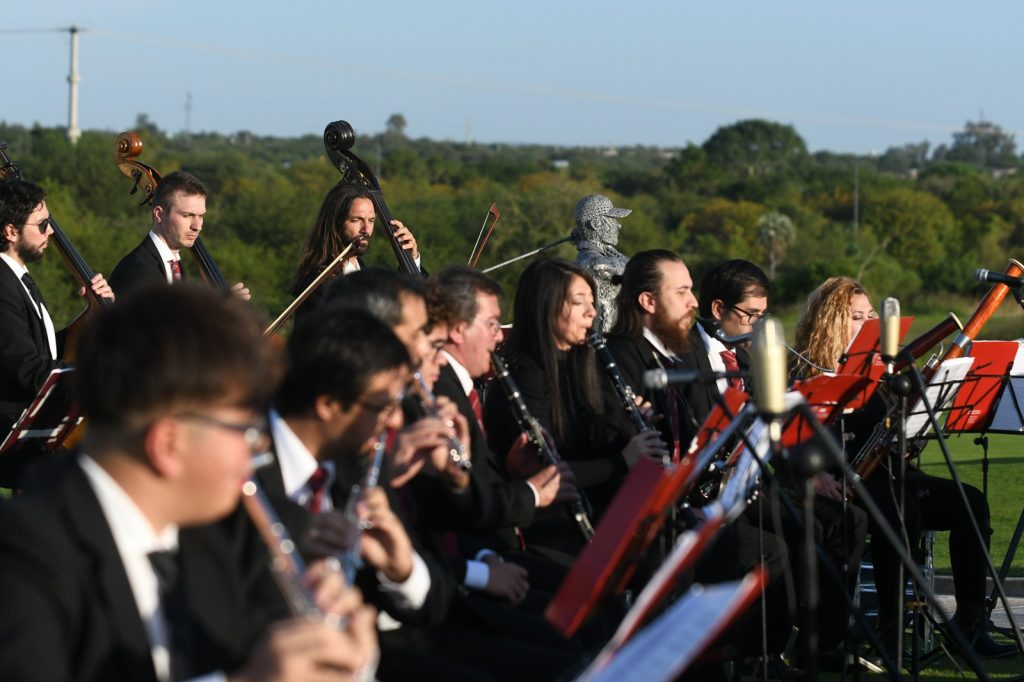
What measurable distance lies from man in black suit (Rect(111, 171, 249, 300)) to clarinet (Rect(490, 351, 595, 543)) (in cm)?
196

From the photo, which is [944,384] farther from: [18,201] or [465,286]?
[18,201]

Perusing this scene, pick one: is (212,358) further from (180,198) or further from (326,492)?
(180,198)

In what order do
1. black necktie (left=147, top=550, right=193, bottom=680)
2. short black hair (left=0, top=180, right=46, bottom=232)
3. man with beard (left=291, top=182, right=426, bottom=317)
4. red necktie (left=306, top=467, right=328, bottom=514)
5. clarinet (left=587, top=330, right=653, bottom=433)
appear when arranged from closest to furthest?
black necktie (left=147, top=550, right=193, bottom=680)
red necktie (left=306, top=467, right=328, bottom=514)
clarinet (left=587, top=330, right=653, bottom=433)
short black hair (left=0, top=180, right=46, bottom=232)
man with beard (left=291, top=182, right=426, bottom=317)

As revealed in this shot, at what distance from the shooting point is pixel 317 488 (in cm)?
301

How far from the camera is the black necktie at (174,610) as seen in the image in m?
2.22

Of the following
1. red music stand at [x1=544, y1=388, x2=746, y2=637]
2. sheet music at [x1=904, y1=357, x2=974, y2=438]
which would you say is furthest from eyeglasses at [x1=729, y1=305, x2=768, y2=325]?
red music stand at [x1=544, y1=388, x2=746, y2=637]

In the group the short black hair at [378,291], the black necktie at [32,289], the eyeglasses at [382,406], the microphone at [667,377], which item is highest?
the short black hair at [378,291]

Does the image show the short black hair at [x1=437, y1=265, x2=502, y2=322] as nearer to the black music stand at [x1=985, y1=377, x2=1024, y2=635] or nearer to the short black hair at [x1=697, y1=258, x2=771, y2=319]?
the short black hair at [x1=697, y1=258, x2=771, y2=319]

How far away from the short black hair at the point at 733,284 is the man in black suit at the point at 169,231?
6.94 feet

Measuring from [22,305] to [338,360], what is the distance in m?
3.30

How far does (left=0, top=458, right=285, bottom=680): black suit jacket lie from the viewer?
6.62 feet

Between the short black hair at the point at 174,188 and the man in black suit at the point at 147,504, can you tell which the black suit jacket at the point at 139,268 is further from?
the man in black suit at the point at 147,504

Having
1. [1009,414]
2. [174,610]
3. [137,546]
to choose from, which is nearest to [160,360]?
[137,546]

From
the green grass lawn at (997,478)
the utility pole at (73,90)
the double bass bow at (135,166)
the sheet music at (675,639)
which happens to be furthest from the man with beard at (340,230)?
the utility pole at (73,90)
